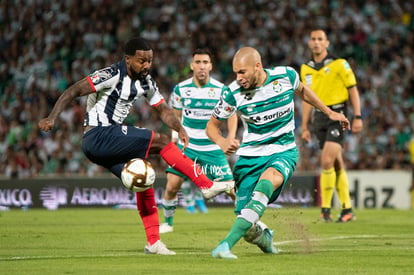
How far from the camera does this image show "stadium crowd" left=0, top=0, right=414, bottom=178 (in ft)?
74.8

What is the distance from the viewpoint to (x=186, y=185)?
17.0 metres

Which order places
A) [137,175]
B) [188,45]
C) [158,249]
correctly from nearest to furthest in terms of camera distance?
1. [137,175]
2. [158,249]
3. [188,45]

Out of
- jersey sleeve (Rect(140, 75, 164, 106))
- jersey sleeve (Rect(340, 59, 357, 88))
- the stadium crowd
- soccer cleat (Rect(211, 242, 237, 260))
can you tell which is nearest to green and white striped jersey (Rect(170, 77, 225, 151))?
jersey sleeve (Rect(340, 59, 357, 88))

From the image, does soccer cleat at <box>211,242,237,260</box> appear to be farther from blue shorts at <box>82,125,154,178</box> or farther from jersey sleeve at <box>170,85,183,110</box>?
jersey sleeve at <box>170,85,183,110</box>

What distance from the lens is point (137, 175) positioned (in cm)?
869

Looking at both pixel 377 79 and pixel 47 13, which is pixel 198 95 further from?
pixel 47 13

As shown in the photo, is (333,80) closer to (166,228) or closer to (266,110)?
(166,228)

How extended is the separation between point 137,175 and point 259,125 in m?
1.31

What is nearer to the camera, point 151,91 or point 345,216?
point 151,91

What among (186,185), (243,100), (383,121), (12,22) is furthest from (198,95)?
(12,22)

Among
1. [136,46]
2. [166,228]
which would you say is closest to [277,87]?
[136,46]

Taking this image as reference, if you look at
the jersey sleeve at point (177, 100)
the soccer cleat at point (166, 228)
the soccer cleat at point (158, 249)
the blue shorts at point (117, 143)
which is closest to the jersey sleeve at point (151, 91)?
the blue shorts at point (117, 143)

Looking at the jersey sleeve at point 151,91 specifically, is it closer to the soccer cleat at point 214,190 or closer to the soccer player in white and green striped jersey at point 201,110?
the soccer cleat at point 214,190

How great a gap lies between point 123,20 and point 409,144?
9.32m
